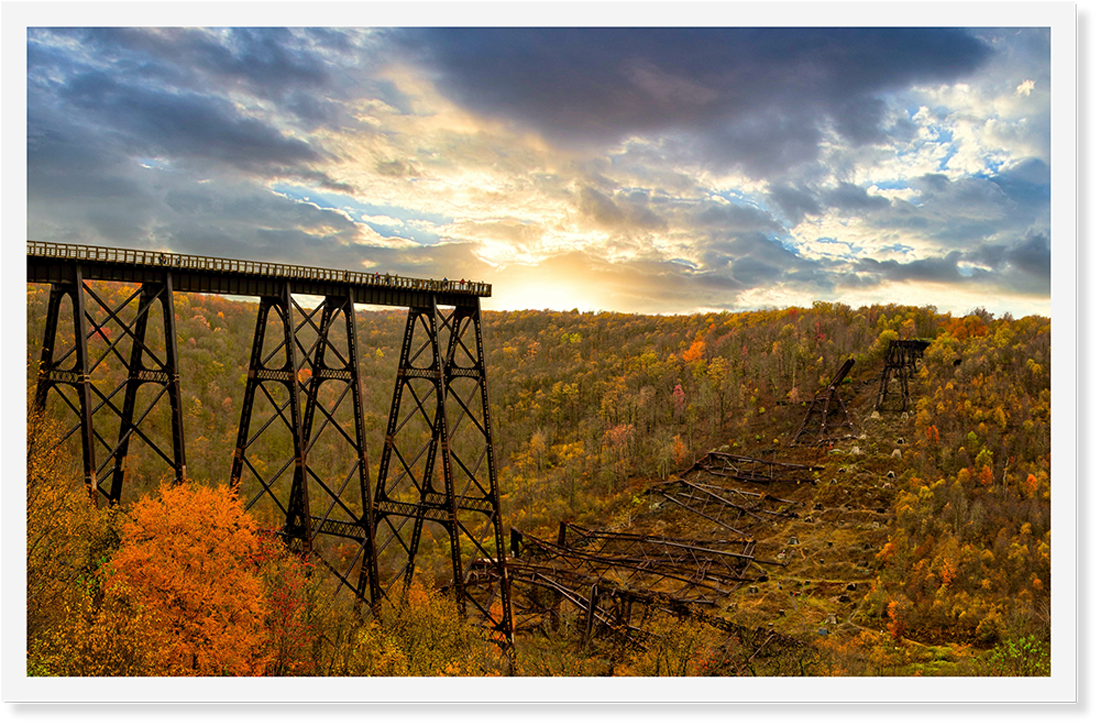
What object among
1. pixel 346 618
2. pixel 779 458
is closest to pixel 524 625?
pixel 346 618

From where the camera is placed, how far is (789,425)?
161ft

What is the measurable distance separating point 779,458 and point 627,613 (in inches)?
869

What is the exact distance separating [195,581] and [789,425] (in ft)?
140

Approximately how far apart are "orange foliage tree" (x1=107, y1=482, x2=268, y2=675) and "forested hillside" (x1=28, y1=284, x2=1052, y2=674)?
1.14 metres

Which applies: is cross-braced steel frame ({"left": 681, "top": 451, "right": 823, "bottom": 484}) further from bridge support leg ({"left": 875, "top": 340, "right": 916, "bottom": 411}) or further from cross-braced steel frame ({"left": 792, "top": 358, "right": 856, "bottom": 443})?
bridge support leg ({"left": 875, "top": 340, "right": 916, "bottom": 411})

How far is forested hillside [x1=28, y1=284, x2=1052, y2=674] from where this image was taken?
1034 inches

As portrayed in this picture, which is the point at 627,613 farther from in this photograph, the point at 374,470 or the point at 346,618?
the point at 374,470

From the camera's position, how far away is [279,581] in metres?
17.8

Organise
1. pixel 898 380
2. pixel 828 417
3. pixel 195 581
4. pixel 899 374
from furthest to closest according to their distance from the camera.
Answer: pixel 898 380 < pixel 828 417 < pixel 899 374 < pixel 195 581

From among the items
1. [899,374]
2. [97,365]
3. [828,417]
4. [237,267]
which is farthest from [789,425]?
[97,365]

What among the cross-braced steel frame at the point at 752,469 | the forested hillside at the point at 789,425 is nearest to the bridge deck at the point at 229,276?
the forested hillside at the point at 789,425

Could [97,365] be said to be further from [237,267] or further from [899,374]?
[899,374]

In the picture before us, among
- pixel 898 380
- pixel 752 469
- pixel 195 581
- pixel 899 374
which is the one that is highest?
pixel 899 374

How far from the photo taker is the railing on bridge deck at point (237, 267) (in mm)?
16609
